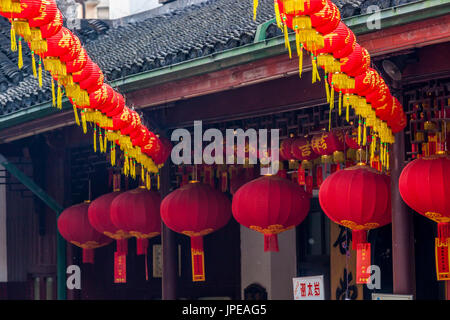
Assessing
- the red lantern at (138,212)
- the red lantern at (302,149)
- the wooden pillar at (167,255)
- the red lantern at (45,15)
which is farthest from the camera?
the red lantern at (138,212)

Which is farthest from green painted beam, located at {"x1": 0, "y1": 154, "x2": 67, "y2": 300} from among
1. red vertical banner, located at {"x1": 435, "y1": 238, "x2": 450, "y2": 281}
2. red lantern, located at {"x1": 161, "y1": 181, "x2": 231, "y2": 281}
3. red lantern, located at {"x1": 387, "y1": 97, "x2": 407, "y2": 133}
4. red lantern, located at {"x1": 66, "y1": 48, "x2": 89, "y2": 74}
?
red vertical banner, located at {"x1": 435, "y1": 238, "x2": 450, "y2": 281}

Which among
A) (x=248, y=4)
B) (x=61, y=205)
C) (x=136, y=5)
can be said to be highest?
(x=136, y=5)

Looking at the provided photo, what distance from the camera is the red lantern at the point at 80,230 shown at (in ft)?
41.8

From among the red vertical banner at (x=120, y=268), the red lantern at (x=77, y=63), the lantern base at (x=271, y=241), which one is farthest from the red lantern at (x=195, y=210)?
the red lantern at (x=77, y=63)

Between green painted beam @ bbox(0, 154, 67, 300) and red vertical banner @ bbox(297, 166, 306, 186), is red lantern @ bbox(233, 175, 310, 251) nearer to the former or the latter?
red vertical banner @ bbox(297, 166, 306, 186)

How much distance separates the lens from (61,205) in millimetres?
Result: 13602

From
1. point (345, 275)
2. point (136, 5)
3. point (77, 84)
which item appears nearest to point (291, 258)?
point (345, 275)

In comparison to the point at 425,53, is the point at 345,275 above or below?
below

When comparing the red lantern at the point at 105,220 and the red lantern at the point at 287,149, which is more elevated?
the red lantern at the point at 287,149

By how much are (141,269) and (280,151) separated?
415 cm

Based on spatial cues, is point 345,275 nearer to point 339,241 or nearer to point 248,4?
point 339,241

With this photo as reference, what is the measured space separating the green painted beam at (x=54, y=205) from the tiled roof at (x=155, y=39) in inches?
39.6

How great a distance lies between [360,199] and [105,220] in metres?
4.28

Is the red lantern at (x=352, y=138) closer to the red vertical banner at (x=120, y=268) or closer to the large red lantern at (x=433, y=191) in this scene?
the large red lantern at (x=433, y=191)
